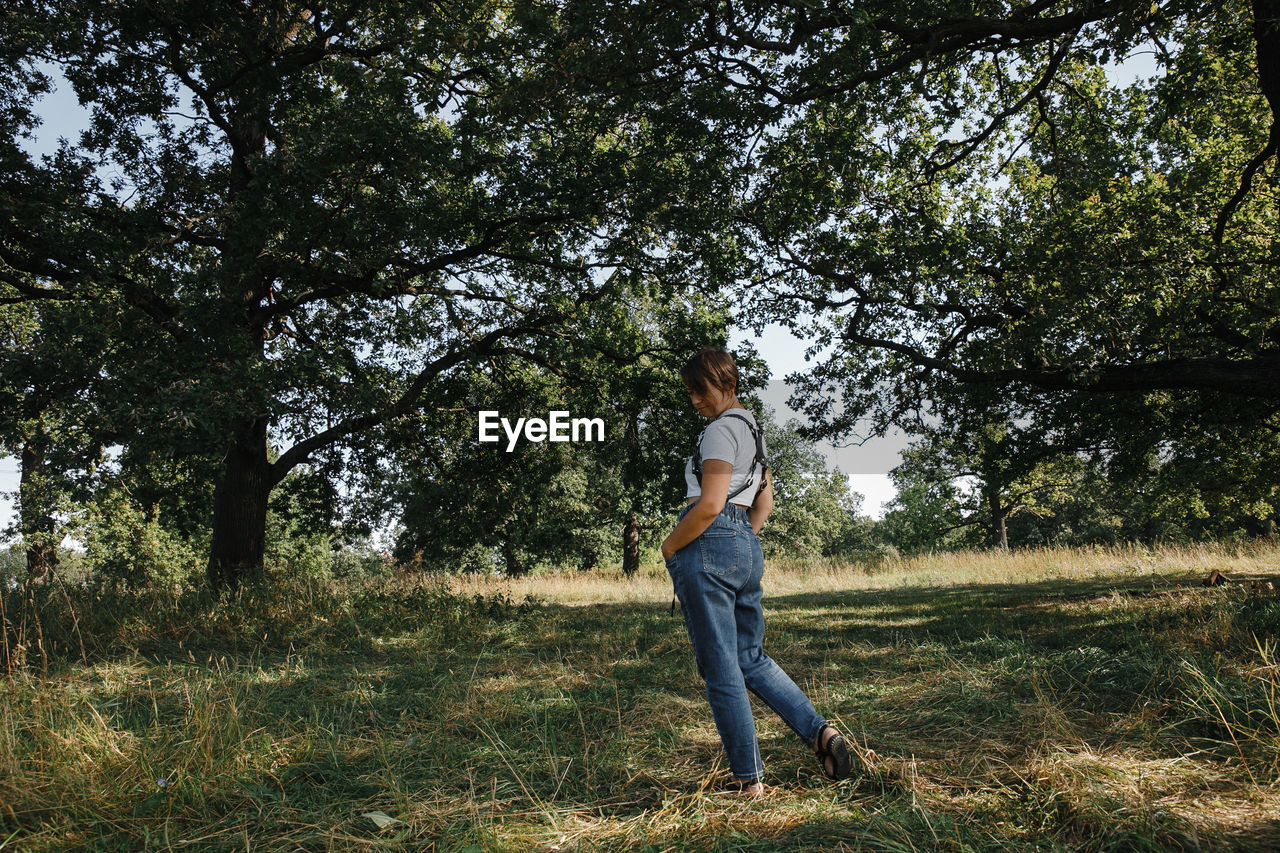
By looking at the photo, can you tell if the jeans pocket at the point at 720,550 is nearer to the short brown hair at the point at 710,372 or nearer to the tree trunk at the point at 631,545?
the short brown hair at the point at 710,372

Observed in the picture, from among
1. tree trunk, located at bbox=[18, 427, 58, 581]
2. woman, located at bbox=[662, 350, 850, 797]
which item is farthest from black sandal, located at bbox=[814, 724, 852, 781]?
tree trunk, located at bbox=[18, 427, 58, 581]

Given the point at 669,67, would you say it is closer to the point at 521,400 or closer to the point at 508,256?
the point at 508,256

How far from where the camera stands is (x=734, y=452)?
3145 millimetres

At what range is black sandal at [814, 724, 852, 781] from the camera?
3162 mm

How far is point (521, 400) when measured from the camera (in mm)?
13625

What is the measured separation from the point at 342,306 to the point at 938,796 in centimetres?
1149

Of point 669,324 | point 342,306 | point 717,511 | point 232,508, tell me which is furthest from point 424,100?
point 717,511

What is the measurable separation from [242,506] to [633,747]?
972 centimetres

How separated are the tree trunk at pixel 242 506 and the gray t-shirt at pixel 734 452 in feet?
32.2

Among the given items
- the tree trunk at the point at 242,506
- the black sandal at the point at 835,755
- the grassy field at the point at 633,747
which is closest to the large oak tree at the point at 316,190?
the tree trunk at the point at 242,506

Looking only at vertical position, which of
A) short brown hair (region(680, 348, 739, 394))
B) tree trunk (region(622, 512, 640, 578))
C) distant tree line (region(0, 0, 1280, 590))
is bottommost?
tree trunk (region(622, 512, 640, 578))

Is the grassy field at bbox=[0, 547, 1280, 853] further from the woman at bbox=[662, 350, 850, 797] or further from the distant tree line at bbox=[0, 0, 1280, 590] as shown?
the distant tree line at bbox=[0, 0, 1280, 590]

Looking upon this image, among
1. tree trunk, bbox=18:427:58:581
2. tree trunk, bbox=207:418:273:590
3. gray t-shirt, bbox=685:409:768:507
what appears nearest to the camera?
gray t-shirt, bbox=685:409:768:507

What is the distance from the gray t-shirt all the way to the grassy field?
1.30 meters
